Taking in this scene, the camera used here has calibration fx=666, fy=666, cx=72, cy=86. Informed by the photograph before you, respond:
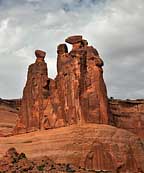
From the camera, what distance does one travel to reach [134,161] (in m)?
99.6

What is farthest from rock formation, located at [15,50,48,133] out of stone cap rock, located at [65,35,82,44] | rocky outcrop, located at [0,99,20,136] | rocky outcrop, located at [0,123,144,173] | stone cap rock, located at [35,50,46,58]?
rocky outcrop, located at [0,123,144,173]

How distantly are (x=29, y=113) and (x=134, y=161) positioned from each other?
2282 centimetres

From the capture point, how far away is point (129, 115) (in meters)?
131

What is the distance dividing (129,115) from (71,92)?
2940 cm

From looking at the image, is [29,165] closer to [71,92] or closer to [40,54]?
[71,92]

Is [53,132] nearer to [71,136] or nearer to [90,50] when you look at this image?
[71,136]

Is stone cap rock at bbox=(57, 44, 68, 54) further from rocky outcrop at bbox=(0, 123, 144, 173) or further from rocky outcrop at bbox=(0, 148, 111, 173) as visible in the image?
rocky outcrop at bbox=(0, 148, 111, 173)

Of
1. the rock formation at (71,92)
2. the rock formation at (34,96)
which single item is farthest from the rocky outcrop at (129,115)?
the rock formation at (34,96)

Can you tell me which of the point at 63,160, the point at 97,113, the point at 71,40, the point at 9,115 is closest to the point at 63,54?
the point at 71,40

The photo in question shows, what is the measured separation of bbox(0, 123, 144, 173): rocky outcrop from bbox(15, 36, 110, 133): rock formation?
4.36 meters

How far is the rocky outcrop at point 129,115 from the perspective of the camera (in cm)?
12456

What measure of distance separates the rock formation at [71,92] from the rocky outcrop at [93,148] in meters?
4.36

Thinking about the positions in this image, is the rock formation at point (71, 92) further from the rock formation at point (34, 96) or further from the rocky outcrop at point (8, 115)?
the rocky outcrop at point (8, 115)

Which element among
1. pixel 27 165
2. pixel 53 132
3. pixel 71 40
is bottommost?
pixel 27 165
